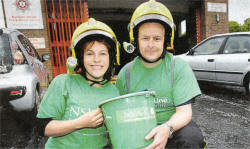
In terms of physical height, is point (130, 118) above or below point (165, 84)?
below

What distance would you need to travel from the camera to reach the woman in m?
1.31

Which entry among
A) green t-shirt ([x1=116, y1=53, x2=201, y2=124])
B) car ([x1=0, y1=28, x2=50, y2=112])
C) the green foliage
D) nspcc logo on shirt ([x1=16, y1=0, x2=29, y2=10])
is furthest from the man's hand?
the green foliage

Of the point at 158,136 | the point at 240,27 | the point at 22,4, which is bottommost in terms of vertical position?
the point at 158,136

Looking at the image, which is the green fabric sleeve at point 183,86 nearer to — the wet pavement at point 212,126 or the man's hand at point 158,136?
the man's hand at point 158,136

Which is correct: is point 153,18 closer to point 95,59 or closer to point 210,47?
point 95,59

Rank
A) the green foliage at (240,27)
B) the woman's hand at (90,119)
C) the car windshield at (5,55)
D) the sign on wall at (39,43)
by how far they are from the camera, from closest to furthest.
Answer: the woman's hand at (90,119) < the car windshield at (5,55) < the sign on wall at (39,43) < the green foliage at (240,27)

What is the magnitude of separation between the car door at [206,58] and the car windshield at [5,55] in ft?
15.0

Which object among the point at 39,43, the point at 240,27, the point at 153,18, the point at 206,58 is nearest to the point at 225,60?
the point at 206,58

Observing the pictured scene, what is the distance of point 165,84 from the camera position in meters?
1.55

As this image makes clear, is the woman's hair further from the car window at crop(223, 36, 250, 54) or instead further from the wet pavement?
the car window at crop(223, 36, 250, 54)

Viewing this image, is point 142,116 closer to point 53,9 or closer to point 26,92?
point 26,92

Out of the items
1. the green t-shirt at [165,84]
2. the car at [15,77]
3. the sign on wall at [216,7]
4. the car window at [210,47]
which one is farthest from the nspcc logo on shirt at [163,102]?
the sign on wall at [216,7]

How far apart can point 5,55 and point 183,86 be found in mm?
2555

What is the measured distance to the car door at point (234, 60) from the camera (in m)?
4.50
